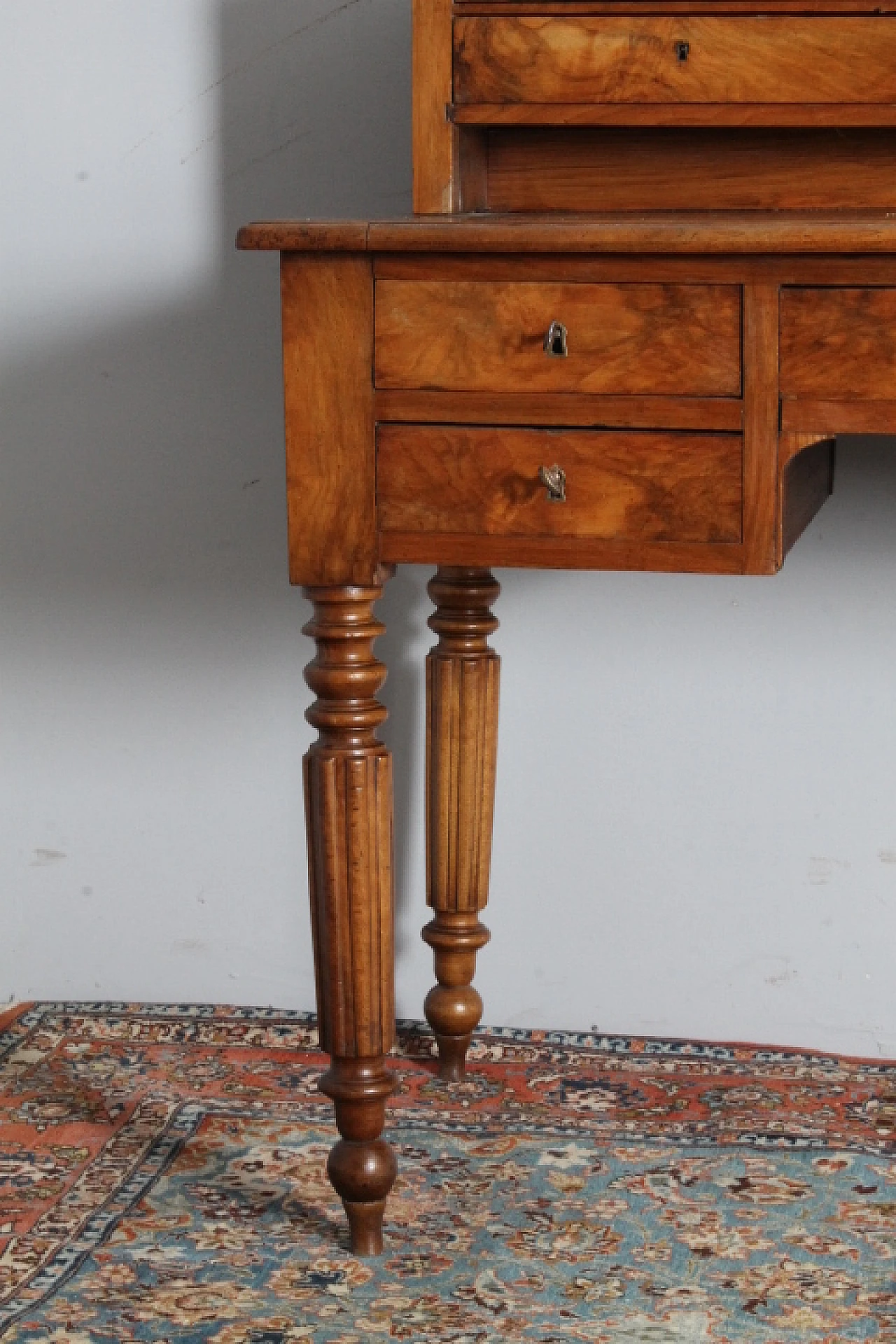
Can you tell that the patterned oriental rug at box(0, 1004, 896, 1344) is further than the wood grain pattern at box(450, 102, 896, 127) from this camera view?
No

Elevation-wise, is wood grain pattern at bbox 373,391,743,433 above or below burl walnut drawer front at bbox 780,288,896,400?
below

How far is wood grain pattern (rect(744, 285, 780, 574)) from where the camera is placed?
1.37 meters

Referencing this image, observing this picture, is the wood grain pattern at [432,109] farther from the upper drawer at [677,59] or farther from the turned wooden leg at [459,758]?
the turned wooden leg at [459,758]

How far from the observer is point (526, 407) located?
56.4 inches

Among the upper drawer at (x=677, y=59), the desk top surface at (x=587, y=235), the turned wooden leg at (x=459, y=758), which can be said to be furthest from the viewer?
the turned wooden leg at (x=459, y=758)

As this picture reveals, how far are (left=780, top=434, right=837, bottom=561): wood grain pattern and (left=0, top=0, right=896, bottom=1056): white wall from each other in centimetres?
11

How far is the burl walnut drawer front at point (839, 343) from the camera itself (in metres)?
1.36

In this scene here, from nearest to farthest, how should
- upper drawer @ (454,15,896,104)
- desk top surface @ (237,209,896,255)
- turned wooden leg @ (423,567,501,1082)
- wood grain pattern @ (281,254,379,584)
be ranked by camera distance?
1. desk top surface @ (237,209,896,255)
2. wood grain pattern @ (281,254,379,584)
3. upper drawer @ (454,15,896,104)
4. turned wooden leg @ (423,567,501,1082)

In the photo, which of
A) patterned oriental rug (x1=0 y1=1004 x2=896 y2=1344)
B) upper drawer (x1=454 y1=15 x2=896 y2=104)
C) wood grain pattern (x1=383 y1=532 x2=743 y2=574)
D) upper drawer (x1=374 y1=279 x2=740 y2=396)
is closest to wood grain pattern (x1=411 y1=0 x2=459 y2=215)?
upper drawer (x1=454 y1=15 x2=896 y2=104)

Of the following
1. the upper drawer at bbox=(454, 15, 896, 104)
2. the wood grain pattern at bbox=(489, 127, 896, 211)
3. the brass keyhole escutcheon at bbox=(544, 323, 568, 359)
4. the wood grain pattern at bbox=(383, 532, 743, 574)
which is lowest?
the wood grain pattern at bbox=(383, 532, 743, 574)

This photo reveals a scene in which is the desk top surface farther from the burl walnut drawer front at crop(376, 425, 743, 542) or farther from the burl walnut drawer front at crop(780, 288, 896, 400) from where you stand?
the burl walnut drawer front at crop(376, 425, 743, 542)

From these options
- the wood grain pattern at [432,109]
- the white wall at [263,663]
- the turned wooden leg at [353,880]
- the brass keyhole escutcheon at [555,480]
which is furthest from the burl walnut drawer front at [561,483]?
the white wall at [263,663]

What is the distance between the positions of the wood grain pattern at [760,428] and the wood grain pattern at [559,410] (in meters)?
0.02

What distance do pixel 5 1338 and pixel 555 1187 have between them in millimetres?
564
